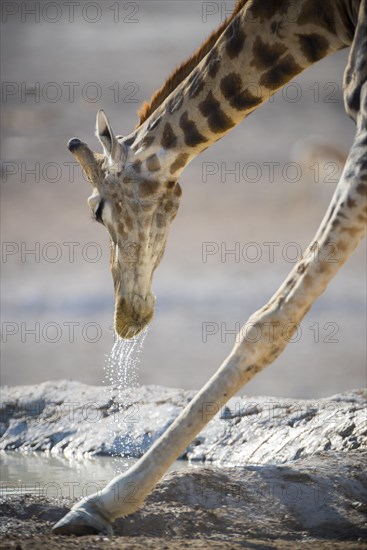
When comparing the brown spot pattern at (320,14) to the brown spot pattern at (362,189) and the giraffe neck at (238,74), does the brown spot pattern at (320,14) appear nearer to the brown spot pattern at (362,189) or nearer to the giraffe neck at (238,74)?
the giraffe neck at (238,74)

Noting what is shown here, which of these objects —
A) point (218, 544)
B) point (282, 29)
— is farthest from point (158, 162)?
point (218, 544)

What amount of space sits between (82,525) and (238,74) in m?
2.04

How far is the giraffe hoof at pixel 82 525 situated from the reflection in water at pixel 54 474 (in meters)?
1.04

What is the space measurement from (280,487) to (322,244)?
1044mm

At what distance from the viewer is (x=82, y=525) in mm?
2994

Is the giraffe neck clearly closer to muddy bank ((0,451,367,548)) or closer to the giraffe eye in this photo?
the giraffe eye

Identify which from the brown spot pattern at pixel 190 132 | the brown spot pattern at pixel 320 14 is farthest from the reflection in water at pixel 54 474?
the brown spot pattern at pixel 320 14

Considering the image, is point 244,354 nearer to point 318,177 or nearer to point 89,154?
point 89,154

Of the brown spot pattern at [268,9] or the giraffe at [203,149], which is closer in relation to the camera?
the giraffe at [203,149]

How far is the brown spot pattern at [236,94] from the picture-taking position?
398 centimetres

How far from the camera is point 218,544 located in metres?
2.77

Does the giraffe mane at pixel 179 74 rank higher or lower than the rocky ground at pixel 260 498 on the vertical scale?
higher

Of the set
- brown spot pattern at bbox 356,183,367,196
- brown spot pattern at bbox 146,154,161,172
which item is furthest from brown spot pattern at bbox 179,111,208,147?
brown spot pattern at bbox 356,183,367,196

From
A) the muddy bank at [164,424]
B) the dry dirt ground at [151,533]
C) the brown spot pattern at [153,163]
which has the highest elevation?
the brown spot pattern at [153,163]
